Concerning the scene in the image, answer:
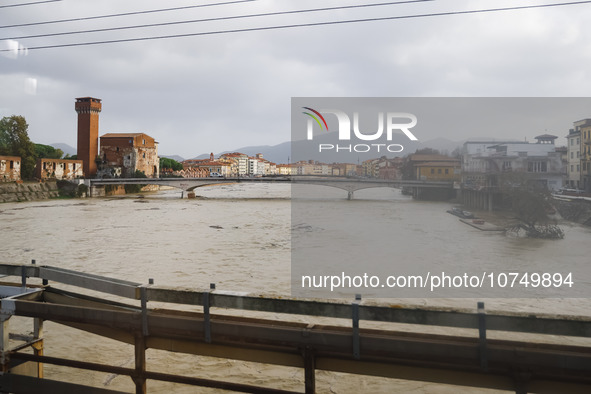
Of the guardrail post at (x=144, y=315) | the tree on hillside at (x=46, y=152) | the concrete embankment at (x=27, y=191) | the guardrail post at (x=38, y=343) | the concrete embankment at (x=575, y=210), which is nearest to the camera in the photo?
the guardrail post at (x=144, y=315)

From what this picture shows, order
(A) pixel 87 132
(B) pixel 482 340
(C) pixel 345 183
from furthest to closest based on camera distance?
(A) pixel 87 132 < (C) pixel 345 183 < (B) pixel 482 340

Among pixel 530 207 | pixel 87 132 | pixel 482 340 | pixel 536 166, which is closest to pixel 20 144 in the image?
pixel 87 132

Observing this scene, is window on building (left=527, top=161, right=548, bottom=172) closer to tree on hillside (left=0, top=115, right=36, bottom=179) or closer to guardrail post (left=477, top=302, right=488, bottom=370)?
guardrail post (left=477, top=302, right=488, bottom=370)

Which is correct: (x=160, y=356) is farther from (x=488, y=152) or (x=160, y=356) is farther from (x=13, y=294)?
(x=488, y=152)

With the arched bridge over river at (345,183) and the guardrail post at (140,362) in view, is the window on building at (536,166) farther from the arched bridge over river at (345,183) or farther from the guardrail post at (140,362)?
the guardrail post at (140,362)

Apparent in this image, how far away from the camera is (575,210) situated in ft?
108

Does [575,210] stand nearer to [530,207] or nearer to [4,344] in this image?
[530,207]

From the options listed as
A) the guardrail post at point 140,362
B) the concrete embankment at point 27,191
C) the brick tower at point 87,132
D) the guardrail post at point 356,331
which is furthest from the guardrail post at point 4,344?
the brick tower at point 87,132

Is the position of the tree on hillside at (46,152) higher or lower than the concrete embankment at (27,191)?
higher

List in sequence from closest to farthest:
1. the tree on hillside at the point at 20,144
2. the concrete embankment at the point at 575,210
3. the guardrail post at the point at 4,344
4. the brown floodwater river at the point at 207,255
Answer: the guardrail post at the point at 4,344
the brown floodwater river at the point at 207,255
the concrete embankment at the point at 575,210
the tree on hillside at the point at 20,144

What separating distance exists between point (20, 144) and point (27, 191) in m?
7.13

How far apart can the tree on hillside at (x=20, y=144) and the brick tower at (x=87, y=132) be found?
518 inches

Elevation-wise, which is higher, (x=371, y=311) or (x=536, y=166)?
(x=536, y=166)

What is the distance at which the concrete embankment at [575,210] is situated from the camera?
31766mm
